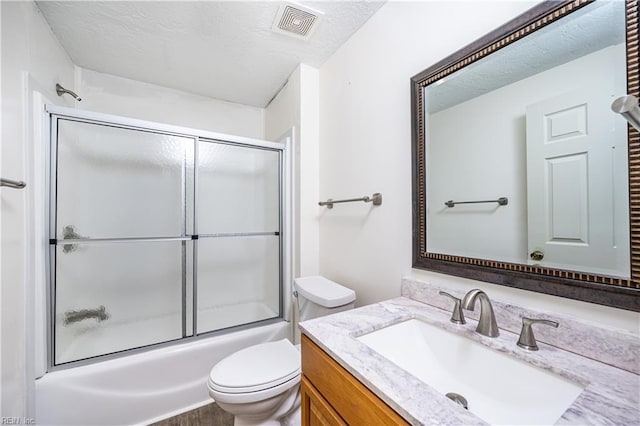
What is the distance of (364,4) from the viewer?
127cm

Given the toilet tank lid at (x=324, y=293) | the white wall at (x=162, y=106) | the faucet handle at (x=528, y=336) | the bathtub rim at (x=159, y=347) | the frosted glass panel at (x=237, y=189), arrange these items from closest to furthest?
the faucet handle at (x=528, y=336) < the toilet tank lid at (x=324, y=293) < the bathtub rim at (x=159, y=347) < the frosted glass panel at (x=237, y=189) < the white wall at (x=162, y=106)

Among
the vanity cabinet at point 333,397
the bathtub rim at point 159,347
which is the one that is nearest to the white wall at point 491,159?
the vanity cabinet at point 333,397

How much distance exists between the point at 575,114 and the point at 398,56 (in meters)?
0.78

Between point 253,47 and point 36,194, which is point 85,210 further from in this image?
point 253,47

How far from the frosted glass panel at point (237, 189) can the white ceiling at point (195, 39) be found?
61 centimetres

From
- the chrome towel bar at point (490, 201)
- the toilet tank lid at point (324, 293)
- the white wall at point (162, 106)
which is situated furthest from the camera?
the white wall at point (162, 106)

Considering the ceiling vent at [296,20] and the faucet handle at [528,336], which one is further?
the ceiling vent at [296,20]

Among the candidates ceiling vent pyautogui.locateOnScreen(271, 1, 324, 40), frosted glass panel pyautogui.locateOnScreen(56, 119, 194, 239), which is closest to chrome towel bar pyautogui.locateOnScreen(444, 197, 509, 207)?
ceiling vent pyautogui.locateOnScreen(271, 1, 324, 40)

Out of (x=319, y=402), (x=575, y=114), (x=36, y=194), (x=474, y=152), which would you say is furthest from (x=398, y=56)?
(x=36, y=194)

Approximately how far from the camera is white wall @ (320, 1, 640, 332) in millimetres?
919

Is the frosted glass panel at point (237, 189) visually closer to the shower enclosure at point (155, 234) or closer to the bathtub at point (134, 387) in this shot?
the shower enclosure at point (155, 234)

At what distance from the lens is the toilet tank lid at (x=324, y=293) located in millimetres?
1218

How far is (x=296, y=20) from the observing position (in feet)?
4.54

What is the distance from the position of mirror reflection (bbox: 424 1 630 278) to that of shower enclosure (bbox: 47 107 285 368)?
4.40 feet
